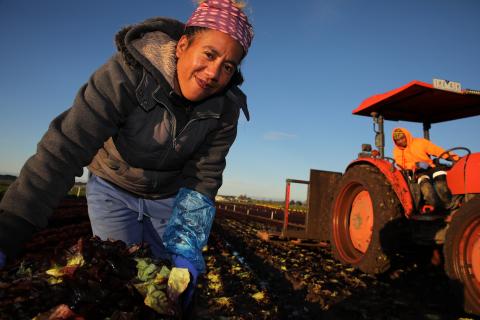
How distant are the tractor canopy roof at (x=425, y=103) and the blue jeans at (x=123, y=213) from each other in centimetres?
384

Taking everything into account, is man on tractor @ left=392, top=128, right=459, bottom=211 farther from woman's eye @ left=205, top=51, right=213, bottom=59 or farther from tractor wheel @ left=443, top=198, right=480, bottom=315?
woman's eye @ left=205, top=51, right=213, bottom=59

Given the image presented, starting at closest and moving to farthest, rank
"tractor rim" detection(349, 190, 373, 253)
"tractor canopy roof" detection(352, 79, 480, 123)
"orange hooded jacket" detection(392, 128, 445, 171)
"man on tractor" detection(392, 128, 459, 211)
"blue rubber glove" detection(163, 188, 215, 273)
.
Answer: "blue rubber glove" detection(163, 188, 215, 273), "man on tractor" detection(392, 128, 459, 211), "tractor canopy roof" detection(352, 79, 480, 123), "orange hooded jacket" detection(392, 128, 445, 171), "tractor rim" detection(349, 190, 373, 253)

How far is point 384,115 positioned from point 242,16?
4722 mm

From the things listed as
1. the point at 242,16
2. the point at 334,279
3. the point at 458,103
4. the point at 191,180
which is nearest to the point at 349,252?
the point at 334,279

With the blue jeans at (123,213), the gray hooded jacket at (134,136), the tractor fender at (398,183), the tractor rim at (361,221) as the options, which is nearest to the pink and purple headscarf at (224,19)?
the gray hooded jacket at (134,136)

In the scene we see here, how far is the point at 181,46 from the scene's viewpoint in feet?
6.33

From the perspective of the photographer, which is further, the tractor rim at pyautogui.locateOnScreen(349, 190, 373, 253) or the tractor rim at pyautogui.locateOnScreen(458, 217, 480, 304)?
the tractor rim at pyautogui.locateOnScreen(349, 190, 373, 253)

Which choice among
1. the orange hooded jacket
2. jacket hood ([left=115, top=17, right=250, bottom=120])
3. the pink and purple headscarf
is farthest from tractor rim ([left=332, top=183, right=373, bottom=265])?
the pink and purple headscarf

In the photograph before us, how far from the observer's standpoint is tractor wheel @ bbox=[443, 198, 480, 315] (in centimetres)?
333

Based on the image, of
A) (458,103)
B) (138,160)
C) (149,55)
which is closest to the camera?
(149,55)

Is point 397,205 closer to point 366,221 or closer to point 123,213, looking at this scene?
point 366,221

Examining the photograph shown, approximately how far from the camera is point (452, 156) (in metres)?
4.46

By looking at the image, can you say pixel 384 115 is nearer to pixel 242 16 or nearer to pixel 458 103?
pixel 458 103

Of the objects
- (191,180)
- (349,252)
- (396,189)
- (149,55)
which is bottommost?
(349,252)
